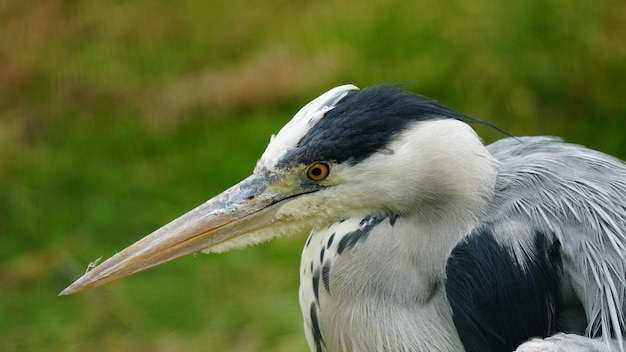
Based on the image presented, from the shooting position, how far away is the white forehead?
8.36 feet

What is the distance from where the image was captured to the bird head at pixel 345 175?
8.27 feet

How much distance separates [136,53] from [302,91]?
1337 millimetres

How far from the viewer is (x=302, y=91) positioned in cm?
622

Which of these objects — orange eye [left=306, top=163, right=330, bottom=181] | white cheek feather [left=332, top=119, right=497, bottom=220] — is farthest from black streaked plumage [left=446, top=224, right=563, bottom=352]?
orange eye [left=306, top=163, right=330, bottom=181]

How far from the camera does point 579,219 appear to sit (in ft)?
8.38

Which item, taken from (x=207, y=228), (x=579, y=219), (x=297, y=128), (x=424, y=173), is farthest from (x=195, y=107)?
(x=579, y=219)

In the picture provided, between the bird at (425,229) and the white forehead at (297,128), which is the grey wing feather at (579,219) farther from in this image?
the white forehead at (297,128)

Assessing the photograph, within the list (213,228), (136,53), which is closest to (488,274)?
(213,228)

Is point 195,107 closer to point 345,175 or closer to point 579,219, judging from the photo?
point 345,175

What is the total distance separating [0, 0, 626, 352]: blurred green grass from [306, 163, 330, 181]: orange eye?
1.80 metres

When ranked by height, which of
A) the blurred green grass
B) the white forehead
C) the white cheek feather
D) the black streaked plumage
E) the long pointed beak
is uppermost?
the white forehead

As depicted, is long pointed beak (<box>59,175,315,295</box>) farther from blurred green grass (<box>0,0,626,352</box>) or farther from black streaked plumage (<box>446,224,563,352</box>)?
blurred green grass (<box>0,0,626,352</box>)

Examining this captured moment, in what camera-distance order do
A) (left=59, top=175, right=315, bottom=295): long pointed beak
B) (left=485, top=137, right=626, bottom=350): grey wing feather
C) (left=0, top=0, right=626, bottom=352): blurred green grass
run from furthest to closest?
(left=0, top=0, right=626, bottom=352): blurred green grass
(left=59, top=175, right=315, bottom=295): long pointed beak
(left=485, top=137, right=626, bottom=350): grey wing feather

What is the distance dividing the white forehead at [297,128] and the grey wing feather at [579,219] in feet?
1.75
